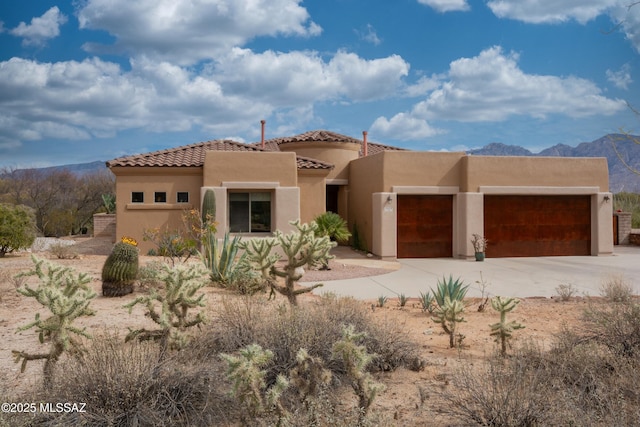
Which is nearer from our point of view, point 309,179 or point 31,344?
point 31,344

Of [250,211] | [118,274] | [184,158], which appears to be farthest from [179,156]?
[118,274]

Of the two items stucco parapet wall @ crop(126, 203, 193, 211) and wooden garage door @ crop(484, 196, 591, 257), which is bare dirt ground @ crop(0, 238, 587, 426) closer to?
stucco parapet wall @ crop(126, 203, 193, 211)

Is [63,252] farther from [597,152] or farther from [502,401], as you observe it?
[597,152]

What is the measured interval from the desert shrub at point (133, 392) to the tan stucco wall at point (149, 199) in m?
15.6

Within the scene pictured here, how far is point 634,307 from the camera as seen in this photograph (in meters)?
6.59

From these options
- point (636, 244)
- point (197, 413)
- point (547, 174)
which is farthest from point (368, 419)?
point (636, 244)

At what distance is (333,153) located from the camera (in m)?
25.0

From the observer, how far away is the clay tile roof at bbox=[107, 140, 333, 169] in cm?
2022

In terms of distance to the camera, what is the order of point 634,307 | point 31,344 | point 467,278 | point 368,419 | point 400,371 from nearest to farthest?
point 368,419 < point 400,371 < point 634,307 < point 31,344 < point 467,278

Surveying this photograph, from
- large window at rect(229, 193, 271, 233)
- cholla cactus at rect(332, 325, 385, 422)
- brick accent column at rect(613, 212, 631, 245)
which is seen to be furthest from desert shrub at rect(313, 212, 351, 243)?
brick accent column at rect(613, 212, 631, 245)

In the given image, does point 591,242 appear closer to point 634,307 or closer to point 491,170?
point 491,170

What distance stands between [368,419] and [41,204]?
1460 inches

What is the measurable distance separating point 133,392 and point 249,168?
15480mm

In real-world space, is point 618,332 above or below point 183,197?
below
